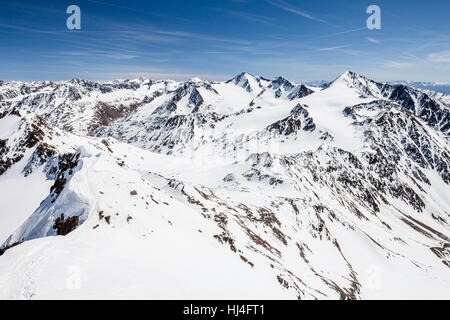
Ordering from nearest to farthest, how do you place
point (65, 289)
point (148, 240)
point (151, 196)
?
point (65, 289)
point (148, 240)
point (151, 196)

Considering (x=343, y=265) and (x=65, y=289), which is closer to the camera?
(x=65, y=289)

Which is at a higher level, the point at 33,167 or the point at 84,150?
the point at 84,150

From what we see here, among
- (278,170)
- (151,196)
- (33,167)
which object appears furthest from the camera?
(278,170)

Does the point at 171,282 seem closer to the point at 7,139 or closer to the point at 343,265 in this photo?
the point at 343,265

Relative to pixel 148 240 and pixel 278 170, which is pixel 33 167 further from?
pixel 278 170

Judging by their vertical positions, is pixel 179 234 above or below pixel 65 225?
below

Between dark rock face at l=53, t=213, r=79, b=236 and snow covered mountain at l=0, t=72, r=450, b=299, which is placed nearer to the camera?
snow covered mountain at l=0, t=72, r=450, b=299

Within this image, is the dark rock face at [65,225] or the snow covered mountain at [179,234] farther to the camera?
the dark rock face at [65,225]

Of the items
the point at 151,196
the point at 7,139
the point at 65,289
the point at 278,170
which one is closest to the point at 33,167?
the point at 7,139

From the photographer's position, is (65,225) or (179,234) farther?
→ (179,234)
